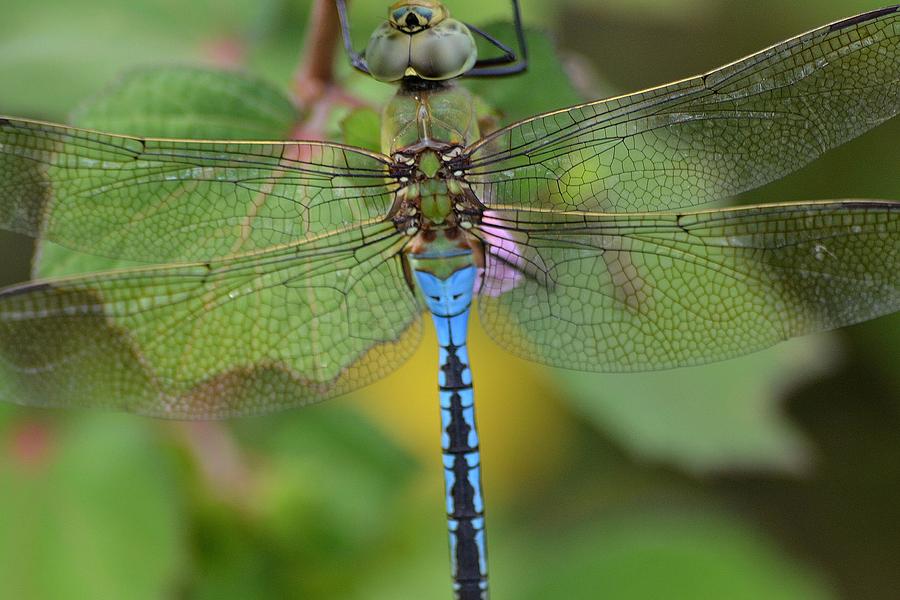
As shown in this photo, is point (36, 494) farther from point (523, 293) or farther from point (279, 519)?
point (523, 293)

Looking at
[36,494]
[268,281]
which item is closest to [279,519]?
[36,494]

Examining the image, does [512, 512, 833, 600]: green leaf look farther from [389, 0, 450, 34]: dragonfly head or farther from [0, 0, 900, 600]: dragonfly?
[389, 0, 450, 34]: dragonfly head

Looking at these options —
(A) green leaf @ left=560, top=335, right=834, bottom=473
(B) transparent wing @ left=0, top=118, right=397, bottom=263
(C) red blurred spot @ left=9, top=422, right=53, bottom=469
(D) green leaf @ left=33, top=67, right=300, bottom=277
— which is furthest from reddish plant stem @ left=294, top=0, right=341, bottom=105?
(C) red blurred spot @ left=9, top=422, right=53, bottom=469

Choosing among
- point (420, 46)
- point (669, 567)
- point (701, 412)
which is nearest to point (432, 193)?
point (420, 46)

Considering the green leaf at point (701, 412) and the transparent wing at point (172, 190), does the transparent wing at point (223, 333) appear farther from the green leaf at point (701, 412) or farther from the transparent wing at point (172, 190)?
the green leaf at point (701, 412)

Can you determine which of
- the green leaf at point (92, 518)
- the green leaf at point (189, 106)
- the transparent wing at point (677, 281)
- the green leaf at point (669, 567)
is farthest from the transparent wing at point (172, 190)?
the green leaf at point (669, 567)

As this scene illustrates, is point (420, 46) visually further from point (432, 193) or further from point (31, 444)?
point (31, 444)

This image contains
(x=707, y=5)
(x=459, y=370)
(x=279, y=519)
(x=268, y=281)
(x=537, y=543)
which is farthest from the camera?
(x=707, y=5)
